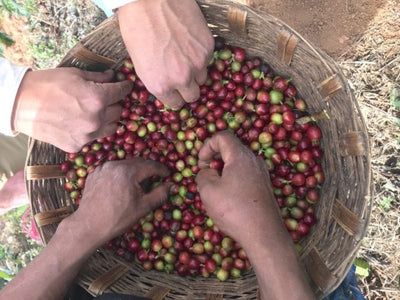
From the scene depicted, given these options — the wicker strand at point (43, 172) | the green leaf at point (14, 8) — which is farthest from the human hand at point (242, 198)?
the green leaf at point (14, 8)

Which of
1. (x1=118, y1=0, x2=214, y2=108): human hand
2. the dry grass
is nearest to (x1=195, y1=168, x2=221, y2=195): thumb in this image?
(x1=118, y1=0, x2=214, y2=108): human hand

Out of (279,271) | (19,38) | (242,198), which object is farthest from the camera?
(19,38)

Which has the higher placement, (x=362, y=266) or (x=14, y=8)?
(x=14, y=8)

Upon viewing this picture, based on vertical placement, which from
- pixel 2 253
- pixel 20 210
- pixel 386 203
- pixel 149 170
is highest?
pixel 149 170

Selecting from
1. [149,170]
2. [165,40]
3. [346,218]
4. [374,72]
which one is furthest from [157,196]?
[374,72]

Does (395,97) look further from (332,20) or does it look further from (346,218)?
(346,218)

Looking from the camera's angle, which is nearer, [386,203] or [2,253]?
[386,203]

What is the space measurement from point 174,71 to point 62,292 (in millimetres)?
1363

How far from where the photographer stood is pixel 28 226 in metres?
4.35

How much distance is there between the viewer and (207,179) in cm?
217

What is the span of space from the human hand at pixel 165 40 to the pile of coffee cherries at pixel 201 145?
53cm

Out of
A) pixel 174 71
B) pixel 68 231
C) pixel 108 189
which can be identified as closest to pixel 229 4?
pixel 174 71

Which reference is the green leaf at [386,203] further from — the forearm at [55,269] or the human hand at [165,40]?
the forearm at [55,269]

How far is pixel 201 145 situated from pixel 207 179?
579 mm
